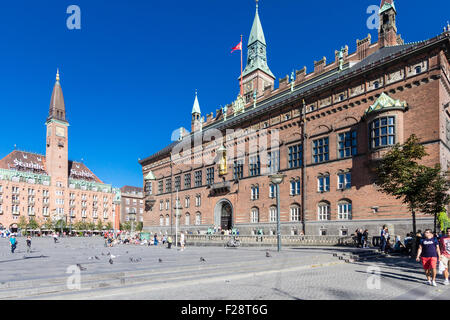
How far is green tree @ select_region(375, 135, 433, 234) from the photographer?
20.5 m

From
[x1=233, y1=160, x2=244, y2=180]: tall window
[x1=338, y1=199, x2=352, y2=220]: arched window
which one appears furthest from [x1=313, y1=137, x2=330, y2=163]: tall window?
[x1=233, y1=160, x2=244, y2=180]: tall window

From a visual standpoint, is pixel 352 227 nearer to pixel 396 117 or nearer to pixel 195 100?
pixel 396 117

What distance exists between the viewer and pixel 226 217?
162 feet

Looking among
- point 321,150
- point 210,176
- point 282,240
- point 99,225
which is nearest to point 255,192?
point 210,176

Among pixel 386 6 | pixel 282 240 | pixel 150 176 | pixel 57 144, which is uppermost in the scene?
pixel 386 6

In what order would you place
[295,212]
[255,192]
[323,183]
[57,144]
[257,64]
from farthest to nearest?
[57,144] < [257,64] < [255,192] < [295,212] < [323,183]

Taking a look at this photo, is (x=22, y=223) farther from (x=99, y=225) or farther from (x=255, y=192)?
(x=255, y=192)

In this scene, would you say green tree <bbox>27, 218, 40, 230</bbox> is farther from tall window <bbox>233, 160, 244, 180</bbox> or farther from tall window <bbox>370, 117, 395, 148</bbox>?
tall window <bbox>370, 117, 395, 148</bbox>

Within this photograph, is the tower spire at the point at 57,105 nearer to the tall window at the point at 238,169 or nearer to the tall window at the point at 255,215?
the tall window at the point at 238,169

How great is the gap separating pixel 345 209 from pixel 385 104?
10.4 metres

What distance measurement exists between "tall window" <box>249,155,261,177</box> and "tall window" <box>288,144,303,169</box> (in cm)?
519

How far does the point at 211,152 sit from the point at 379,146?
27555 millimetres

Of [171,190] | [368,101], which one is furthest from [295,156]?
[171,190]
